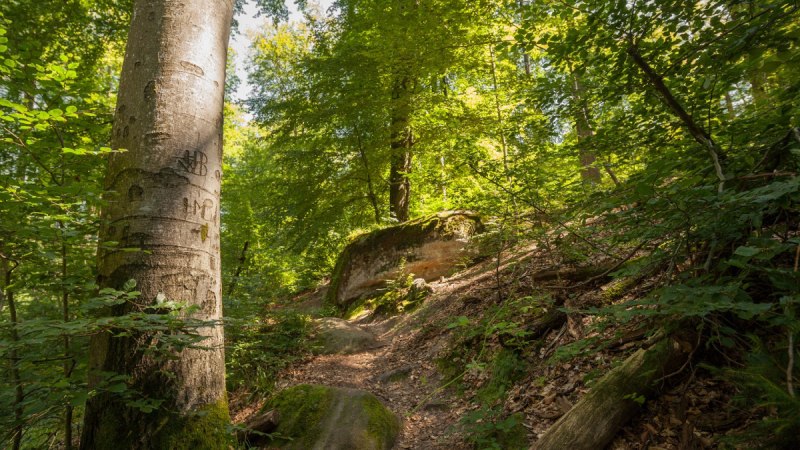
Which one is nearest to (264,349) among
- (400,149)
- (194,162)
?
(194,162)

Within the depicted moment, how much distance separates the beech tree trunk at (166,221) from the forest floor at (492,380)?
2.03m

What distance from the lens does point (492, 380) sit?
376 cm

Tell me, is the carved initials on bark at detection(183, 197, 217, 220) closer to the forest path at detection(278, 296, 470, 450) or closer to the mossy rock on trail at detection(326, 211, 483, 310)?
the forest path at detection(278, 296, 470, 450)

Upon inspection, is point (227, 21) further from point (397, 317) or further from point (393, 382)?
point (397, 317)

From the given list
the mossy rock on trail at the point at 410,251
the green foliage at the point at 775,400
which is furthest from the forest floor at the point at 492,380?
the mossy rock on trail at the point at 410,251

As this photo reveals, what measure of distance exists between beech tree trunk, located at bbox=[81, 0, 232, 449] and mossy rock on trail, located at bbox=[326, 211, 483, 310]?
723cm

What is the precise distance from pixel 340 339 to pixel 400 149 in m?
5.23

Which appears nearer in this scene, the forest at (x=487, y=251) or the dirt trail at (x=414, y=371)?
the forest at (x=487, y=251)

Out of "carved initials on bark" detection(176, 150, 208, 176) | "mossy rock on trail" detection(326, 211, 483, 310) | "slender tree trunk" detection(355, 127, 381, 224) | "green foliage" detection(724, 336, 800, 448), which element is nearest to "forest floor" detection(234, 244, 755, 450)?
"green foliage" detection(724, 336, 800, 448)

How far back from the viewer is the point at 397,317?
26.7 ft

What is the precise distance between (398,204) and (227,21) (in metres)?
8.58

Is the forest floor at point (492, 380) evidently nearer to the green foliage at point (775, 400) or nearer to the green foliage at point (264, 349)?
the green foliage at point (264, 349)

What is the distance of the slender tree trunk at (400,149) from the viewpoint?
9236mm

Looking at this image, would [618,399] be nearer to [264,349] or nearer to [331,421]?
[331,421]
